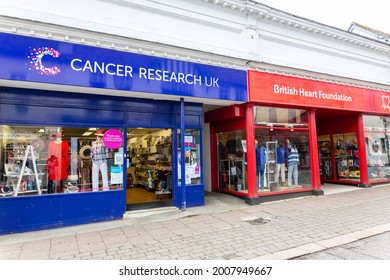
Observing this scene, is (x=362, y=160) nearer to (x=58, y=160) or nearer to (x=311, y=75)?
(x=311, y=75)

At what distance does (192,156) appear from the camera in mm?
8039

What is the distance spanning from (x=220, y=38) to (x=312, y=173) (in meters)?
5.68

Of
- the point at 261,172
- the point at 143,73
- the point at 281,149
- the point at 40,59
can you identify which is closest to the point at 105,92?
the point at 143,73

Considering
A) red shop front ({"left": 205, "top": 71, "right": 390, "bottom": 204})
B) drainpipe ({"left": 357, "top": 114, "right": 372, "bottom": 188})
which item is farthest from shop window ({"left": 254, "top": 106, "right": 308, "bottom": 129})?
drainpipe ({"left": 357, "top": 114, "right": 372, "bottom": 188})

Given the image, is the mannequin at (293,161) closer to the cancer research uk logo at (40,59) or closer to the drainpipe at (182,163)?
the drainpipe at (182,163)

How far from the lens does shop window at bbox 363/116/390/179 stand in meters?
11.5

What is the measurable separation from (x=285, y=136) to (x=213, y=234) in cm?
527

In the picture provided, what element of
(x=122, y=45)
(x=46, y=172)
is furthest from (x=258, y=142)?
(x=46, y=172)

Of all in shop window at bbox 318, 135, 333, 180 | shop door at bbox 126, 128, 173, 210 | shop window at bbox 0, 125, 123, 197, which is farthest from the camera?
shop window at bbox 318, 135, 333, 180

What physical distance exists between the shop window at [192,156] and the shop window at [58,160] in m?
1.94

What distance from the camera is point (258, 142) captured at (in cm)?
867

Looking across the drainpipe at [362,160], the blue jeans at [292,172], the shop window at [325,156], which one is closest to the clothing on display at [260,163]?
the blue jeans at [292,172]

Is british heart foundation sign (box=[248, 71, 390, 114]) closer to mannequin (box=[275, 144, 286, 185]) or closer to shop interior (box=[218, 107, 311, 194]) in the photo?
shop interior (box=[218, 107, 311, 194])

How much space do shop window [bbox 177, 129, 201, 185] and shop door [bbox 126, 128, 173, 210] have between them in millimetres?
567
